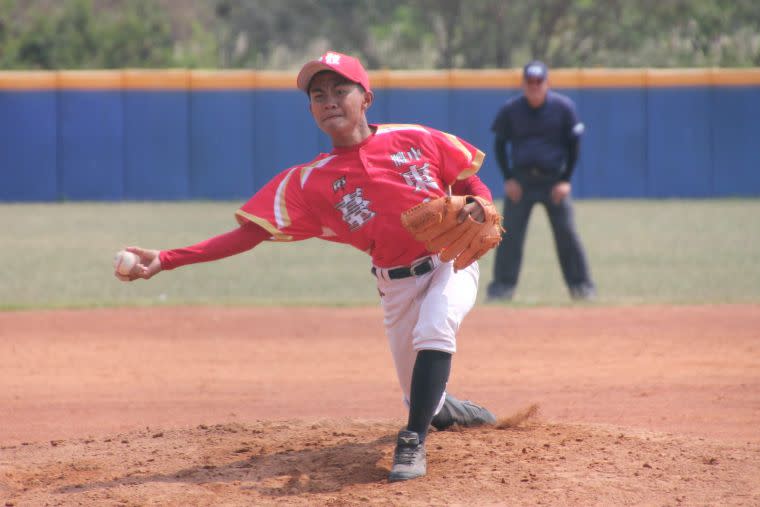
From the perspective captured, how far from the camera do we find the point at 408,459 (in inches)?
158

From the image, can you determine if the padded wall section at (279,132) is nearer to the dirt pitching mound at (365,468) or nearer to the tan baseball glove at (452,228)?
the dirt pitching mound at (365,468)

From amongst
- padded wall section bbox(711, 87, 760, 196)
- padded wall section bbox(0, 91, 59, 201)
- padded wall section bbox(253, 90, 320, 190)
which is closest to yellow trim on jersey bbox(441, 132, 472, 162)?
padded wall section bbox(253, 90, 320, 190)

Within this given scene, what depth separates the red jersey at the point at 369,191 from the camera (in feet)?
13.6

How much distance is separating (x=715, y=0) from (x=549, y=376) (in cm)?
2295

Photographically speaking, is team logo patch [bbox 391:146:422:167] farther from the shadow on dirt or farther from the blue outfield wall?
the blue outfield wall

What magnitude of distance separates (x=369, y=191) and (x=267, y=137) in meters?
14.9

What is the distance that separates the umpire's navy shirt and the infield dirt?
1.19 m

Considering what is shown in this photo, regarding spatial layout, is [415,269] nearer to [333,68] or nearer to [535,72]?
[333,68]

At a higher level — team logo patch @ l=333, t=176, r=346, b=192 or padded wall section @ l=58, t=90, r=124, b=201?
padded wall section @ l=58, t=90, r=124, b=201

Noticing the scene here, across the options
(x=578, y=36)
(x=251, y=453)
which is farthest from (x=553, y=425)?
(x=578, y=36)

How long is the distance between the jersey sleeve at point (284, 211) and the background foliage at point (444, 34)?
22.0 m

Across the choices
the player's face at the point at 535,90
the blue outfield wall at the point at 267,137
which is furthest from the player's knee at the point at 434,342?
the blue outfield wall at the point at 267,137

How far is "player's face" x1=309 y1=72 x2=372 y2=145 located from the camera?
4137 millimetres

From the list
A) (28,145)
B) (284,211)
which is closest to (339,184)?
(284,211)
